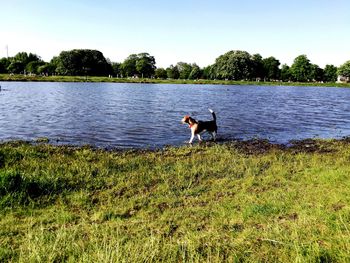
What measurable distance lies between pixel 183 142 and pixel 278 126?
10673mm

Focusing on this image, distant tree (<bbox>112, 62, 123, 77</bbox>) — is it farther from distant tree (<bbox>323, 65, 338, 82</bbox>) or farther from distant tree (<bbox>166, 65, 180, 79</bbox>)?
distant tree (<bbox>323, 65, 338, 82</bbox>)

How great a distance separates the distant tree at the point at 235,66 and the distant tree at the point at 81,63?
180ft

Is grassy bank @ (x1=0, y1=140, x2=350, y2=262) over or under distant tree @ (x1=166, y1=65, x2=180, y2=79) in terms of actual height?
under

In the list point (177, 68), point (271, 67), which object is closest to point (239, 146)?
point (271, 67)

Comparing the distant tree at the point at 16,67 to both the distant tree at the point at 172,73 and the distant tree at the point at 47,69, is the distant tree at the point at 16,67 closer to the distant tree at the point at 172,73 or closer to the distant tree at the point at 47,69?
the distant tree at the point at 47,69

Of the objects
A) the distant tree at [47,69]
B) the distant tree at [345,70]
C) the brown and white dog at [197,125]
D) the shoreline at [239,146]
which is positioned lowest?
the shoreline at [239,146]

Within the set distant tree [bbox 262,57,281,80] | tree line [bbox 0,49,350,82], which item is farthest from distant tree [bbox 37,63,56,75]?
distant tree [bbox 262,57,281,80]

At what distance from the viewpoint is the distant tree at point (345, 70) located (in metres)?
148

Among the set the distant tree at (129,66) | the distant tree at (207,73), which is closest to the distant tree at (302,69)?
the distant tree at (207,73)

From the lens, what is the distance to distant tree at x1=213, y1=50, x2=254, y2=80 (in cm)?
13750

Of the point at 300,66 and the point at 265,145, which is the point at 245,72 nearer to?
the point at 300,66

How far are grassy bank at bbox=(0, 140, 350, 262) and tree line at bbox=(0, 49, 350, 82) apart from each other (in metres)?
130

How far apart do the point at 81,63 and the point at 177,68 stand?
56.6 meters

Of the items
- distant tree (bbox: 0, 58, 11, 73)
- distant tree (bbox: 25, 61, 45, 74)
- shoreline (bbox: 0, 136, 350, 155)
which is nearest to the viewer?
shoreline (bbox: 0, 136, 350, 155)
